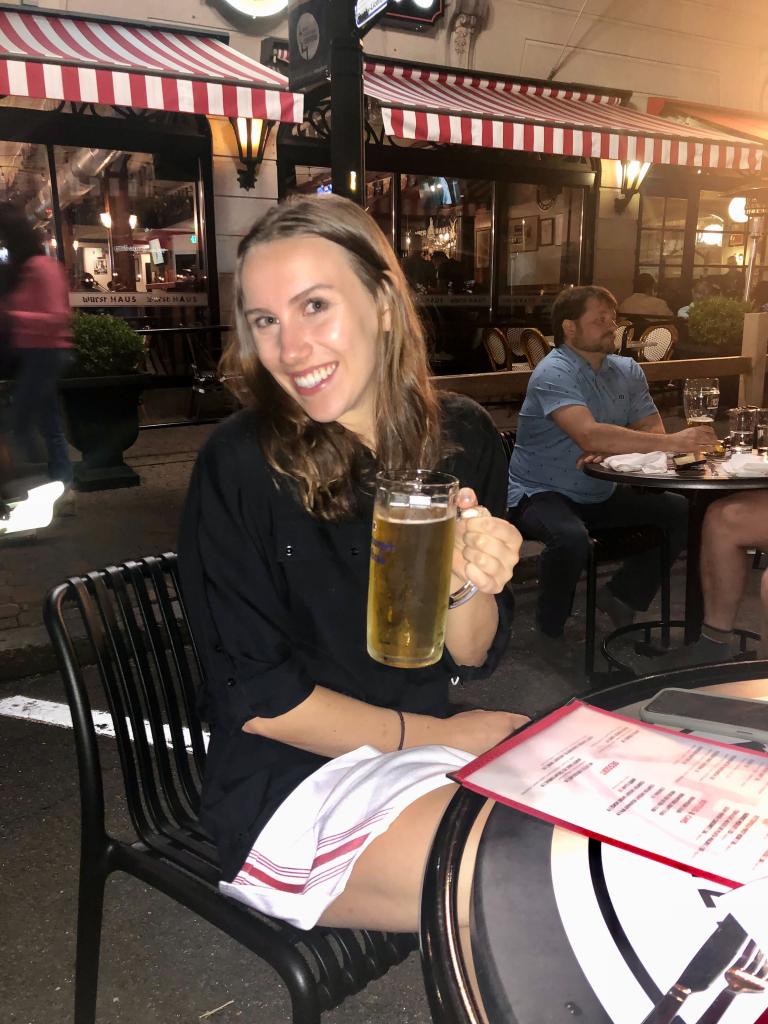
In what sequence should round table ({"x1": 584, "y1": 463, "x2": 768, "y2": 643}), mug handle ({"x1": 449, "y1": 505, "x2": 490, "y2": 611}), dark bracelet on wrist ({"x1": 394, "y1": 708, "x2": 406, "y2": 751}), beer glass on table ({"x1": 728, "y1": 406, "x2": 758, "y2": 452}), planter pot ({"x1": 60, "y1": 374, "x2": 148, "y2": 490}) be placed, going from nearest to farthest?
mug handle ({"x1": 449, "y1": 505, "x2": 490, "y2": 611})
dark bracelet on wrist ({"x1": 394, "y1": 708, "x2": 406, "y2": 751})
round table ({"x1": 584, "y1": 463, "x2": 768, "y2": 643})
beer glass on table ({"x1": 728, "y1": 406, "x2": 758, "y2": 452})
planter pot ({"x1": 60, "y1": 374, "x2": 148, "y2": 490})

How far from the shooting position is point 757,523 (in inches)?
130

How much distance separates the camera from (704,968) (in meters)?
0.75

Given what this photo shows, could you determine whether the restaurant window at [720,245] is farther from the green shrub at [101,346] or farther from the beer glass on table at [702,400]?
the beer glass on table at [702,400]

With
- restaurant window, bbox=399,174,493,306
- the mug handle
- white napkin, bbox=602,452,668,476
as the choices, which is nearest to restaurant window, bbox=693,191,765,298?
restaurant window, bbox=399,174,493,306

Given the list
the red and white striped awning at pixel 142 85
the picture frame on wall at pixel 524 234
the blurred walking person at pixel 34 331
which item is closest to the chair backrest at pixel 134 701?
the red and white striped awning at pixel 142 85

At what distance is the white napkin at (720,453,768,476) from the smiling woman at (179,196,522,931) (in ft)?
5.63

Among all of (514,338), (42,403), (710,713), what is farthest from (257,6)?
(710,713)

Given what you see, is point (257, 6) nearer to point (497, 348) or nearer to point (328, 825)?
point (497, 348)

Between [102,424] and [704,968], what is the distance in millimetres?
6570

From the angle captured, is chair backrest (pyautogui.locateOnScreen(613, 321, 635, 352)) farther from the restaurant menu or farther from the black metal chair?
the restaurant menu

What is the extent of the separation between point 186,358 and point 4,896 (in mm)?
7884

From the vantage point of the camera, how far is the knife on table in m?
0.71

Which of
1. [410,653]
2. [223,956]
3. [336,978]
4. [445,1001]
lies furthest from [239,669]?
[223,956]

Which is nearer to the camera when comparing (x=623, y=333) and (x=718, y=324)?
(x=718, y=324)
